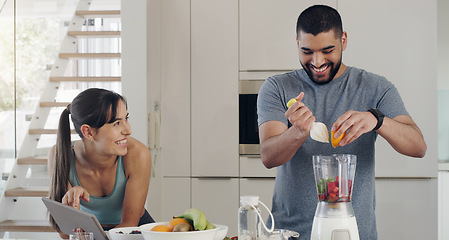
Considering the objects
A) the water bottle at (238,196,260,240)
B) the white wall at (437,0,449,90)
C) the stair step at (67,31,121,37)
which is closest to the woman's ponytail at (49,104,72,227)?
the water bottle at (238,196,260,240)

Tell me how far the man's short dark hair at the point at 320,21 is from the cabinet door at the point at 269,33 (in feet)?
5.36

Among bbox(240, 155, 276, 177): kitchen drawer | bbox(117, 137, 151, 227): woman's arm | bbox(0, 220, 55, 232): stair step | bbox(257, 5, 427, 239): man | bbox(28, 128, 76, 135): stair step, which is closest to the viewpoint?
bbox(257, 5, 427, 239): man

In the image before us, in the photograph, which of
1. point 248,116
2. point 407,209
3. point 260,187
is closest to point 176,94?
point 248,116

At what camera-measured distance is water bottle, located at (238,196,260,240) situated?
1448 millimetres

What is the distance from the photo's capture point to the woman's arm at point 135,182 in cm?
214

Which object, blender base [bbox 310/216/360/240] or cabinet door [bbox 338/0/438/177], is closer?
blender base [bbox 310/216/360/240]

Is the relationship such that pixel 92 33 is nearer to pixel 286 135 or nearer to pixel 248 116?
pixel 248 116

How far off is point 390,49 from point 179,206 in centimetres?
169

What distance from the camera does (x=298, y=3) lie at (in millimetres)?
3605

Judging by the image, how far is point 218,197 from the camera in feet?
11.9

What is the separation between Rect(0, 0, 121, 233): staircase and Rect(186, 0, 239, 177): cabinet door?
2.60 ft

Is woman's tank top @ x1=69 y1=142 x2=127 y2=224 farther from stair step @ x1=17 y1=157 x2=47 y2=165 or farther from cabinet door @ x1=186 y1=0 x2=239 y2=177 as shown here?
stair step @ x1=17 y1=157 x2=47 y2=165

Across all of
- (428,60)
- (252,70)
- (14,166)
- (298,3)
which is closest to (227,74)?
(252,70)

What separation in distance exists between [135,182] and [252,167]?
146cm
